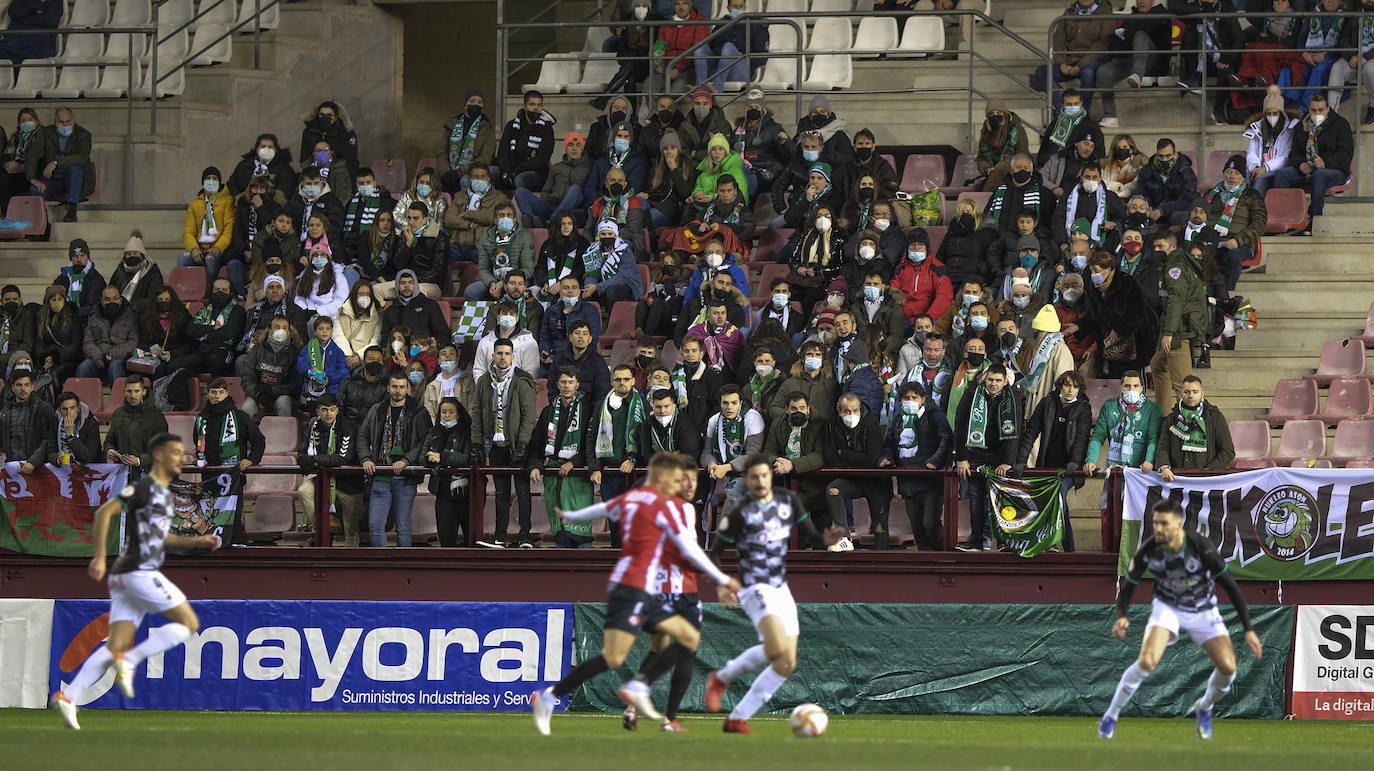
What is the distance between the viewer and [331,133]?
24.4 metres

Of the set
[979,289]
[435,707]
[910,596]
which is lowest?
[435,707]

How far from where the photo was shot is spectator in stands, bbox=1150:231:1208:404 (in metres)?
18.8

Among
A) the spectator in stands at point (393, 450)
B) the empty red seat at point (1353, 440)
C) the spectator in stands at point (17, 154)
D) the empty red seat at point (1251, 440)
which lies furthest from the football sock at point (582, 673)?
the spectator in stands at point (17, 154)

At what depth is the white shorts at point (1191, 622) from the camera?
14.0 meters

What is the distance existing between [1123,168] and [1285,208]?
2.28 meters

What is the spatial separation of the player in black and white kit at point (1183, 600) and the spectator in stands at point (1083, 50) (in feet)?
36.2

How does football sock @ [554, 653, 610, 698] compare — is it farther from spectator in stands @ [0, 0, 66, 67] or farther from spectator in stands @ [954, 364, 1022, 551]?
spectator in stands @ [0, 0, 66, 67]

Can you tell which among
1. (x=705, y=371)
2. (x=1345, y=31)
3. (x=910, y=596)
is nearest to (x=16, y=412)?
(x=705, y=371)

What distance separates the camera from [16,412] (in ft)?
65.1

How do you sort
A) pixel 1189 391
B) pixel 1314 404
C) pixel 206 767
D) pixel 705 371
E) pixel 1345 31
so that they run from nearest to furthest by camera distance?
pixel 206 767
pixel 1189 391
pixel 705 371
pixel 1314 404
pixel 1345 31

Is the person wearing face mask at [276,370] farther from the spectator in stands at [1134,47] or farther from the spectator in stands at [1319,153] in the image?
the spectator in stands at [1319,153]

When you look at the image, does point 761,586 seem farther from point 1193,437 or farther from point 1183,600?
point 1193,437

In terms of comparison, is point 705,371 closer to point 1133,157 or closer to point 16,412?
point 1133,157

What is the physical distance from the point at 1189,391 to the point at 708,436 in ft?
14.8
